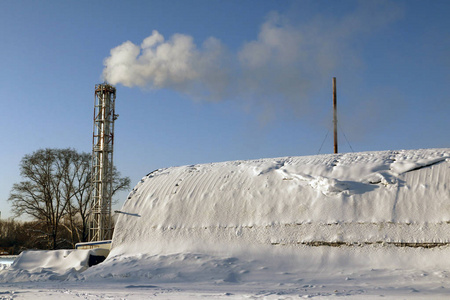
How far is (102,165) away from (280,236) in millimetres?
15702

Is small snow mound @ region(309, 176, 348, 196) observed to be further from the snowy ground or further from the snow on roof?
the snowy ground

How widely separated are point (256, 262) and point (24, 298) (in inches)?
204

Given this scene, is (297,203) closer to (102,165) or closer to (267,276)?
(267,276)

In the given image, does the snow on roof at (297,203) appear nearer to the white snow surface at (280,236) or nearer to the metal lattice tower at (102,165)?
the white snow surface at (280,236)

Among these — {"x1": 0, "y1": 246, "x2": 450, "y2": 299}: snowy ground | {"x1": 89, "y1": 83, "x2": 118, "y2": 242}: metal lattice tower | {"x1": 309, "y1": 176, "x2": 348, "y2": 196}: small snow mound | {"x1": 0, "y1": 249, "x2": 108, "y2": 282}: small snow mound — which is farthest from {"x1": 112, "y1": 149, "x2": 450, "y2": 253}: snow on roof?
{"x1": 89, "y1": 83, "x2": 118, "y2": 242}: metal lattice tower

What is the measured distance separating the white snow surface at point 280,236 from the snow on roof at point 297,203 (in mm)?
27

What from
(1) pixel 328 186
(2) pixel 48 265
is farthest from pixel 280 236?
(2) pixel 48 265

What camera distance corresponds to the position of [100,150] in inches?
966

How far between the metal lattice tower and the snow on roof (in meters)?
10.8

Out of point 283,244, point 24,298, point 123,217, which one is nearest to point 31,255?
point 123,217

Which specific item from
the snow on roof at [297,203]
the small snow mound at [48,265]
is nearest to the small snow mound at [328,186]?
the snow on roof at [297,203]

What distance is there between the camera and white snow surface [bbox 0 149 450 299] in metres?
8.79

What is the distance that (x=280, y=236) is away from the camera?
11031 mm

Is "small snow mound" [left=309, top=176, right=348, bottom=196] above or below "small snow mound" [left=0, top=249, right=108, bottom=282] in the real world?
above
